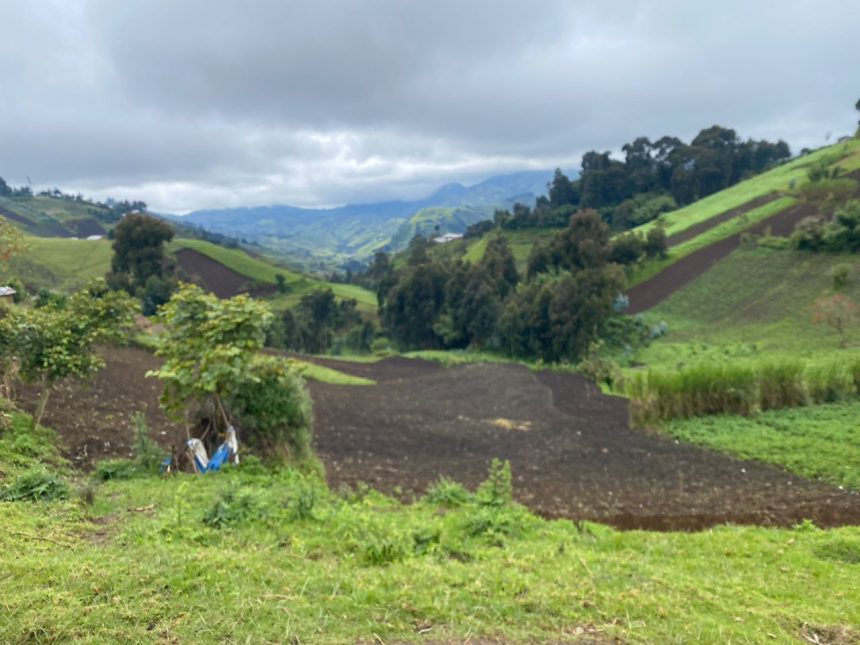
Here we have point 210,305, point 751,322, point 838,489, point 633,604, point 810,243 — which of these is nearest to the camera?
point 633,604

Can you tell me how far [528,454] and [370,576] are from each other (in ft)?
31.1

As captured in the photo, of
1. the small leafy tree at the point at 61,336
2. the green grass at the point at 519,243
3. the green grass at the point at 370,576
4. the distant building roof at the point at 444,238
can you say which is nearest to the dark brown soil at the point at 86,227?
the distant building roof at the point at 444,238

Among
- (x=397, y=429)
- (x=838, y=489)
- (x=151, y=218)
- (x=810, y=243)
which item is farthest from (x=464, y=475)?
(x=151, y=218)

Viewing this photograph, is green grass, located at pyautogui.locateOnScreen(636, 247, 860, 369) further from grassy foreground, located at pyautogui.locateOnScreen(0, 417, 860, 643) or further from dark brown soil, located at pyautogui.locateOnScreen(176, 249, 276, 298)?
dark brown soil, located at pyautogui.locateOnScreen(176, 249, 276, 298)

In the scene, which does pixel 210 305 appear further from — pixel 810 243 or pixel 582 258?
pixel 810 243

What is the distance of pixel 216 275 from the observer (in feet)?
222

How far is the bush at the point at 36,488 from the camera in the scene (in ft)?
18.3

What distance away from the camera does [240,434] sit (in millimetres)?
8734

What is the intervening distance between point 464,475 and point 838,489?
6.97 m

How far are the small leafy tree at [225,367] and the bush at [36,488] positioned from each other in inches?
77.4

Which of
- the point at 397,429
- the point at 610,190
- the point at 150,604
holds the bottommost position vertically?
the point at 397,429

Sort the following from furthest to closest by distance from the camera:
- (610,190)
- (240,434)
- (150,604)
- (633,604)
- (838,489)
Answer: (610,190), (838,489), (240,434), (633,604), (150,604)

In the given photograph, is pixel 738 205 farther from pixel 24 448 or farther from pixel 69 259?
pixel 69 259

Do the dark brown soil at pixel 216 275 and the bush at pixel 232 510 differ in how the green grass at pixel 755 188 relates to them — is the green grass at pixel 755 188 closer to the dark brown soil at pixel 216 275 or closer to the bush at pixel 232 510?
the dark brown soil at pixel 216 275
